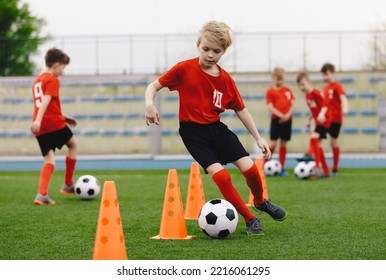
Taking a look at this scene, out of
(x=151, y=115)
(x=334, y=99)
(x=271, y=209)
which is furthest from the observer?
(x=334, y=99)

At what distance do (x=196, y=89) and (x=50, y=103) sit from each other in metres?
3.52

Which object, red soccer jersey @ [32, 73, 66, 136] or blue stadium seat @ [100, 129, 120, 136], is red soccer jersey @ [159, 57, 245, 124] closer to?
red soccer jersey @ [32, 73, 66, 136]

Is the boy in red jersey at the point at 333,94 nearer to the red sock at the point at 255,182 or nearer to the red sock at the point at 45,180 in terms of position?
the red sock at the point at 45,180

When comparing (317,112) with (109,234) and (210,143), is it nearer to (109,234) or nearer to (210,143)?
(210,143)

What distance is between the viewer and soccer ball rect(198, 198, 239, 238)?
5.72 metres

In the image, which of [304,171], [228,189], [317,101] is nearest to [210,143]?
[228,189]

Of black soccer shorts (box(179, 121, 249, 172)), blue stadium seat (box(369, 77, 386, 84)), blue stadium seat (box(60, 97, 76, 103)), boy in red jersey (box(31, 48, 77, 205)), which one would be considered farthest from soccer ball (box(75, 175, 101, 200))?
blue stadium seat (box(369, 77, 386, 84))

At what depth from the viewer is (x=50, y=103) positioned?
8953 millimetres

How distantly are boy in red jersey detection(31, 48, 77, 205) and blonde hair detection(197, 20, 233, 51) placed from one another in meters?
3.39

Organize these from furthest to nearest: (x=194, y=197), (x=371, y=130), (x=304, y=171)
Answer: (x=371, y=130) < (x=304, y=171) < (x=194, y=197)

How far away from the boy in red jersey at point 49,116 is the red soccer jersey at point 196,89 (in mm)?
3022

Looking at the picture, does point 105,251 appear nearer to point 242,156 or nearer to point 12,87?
point 242,156

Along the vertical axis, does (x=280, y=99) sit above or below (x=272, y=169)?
above

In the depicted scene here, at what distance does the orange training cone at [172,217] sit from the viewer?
5.84 m
